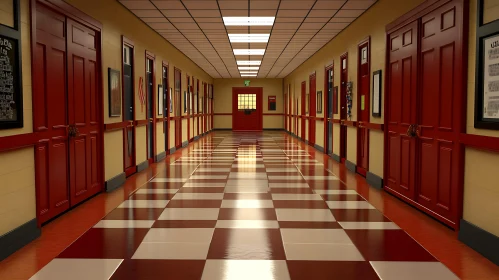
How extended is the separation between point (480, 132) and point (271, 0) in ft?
13.4

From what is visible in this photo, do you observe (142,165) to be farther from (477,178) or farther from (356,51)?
(477,178)

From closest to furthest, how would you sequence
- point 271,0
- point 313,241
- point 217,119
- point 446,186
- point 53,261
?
1. point 53,261
2. point 313,241
3. point 446,186
4. point 271,0
5. point 217,119

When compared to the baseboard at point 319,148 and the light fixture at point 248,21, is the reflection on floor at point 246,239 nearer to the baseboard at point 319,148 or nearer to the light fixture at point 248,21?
the light fixture at point 248,21

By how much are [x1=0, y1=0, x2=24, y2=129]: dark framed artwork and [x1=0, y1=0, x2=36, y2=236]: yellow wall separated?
5 cm

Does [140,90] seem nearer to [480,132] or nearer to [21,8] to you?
[21,8]

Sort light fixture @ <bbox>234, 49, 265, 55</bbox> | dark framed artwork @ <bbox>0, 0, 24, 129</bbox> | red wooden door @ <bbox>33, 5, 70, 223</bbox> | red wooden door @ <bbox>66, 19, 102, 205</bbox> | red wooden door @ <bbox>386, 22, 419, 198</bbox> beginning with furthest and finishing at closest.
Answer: light fixture @ <bbox>234, 49, 265, 55</bbox>
red wooden door @ <bbox>386, 22, 419, 198</bbox>
red wooden door @ <bbox>66, 19, 102, 205</bbox>
red wooden door @ <bbox>33, 5, 70, 223</bbox>
dark framed artwork @ <bbox>0, 0, 24, 129</bbox>

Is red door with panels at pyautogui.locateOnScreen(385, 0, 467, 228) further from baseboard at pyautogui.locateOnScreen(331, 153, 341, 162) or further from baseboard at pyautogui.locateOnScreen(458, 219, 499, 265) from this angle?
baseboard at pyautogui.locateOnScreen(331, 153, 341, 162)

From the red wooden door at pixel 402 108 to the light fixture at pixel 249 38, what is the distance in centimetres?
451

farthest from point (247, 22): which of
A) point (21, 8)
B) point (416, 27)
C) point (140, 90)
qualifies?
point (21, 8)

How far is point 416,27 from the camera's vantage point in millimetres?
5312

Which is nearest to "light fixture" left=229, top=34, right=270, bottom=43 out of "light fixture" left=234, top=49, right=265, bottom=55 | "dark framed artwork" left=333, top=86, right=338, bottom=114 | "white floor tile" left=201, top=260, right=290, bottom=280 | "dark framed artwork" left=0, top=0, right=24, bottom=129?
"light fixture" left=234, top=49, right=265, bottom=55

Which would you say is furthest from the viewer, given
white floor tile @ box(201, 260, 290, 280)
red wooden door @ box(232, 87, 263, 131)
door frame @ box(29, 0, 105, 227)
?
red wooden door @ box(232, 87, 263, 131)

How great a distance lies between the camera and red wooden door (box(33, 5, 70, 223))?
4386 millimetres

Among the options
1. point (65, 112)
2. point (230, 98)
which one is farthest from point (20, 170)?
point (230, 98)
